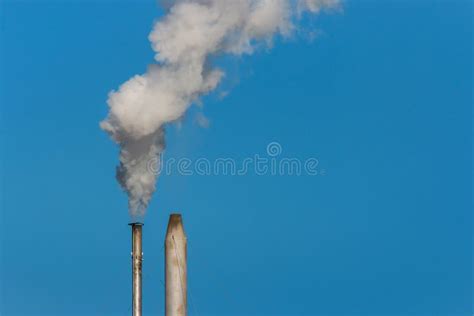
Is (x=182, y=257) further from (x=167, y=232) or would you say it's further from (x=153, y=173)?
(x=153, y=173)

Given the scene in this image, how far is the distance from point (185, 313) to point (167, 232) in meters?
2.84

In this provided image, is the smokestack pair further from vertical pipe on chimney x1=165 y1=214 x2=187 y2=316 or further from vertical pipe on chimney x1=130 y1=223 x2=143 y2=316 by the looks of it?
vertical pipe on chimney x1=130 y1=223 x2=143 y2=316

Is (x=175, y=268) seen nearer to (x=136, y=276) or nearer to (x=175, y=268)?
(x=175, y=268)

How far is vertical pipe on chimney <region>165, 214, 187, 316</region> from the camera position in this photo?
157 feet

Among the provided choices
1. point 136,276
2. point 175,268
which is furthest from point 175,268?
point 136,276

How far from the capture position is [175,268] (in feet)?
158

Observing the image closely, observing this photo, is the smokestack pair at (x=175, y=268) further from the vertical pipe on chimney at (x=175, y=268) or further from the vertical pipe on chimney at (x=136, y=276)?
the vertical pipe on chimney at (x=136, y=276)

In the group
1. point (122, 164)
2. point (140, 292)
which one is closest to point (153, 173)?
point (122, 164)

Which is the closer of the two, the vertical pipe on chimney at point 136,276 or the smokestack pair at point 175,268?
the smokestack pair at point 175,268

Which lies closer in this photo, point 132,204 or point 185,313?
point 185,313

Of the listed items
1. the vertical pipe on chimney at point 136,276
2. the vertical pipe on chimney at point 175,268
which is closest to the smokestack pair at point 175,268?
the vertical pipe on chimney at point 175,268

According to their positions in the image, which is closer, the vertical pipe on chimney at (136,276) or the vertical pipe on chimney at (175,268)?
the vertical pipe on chimney at (175,268)

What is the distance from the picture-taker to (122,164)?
5200 cm

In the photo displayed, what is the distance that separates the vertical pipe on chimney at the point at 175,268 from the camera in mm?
48000
